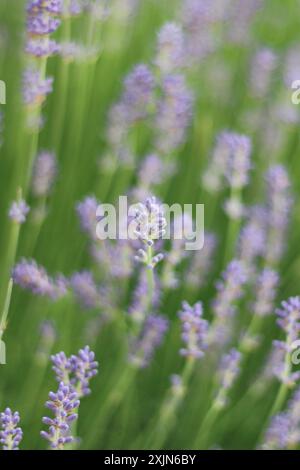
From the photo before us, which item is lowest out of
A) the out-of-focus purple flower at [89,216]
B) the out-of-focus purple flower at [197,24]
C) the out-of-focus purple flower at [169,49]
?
the out-of-focus purple flower at [89,216]

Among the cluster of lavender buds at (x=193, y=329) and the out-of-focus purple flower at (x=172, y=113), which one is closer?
the cluster of lavender buds at (x=193, y=329)

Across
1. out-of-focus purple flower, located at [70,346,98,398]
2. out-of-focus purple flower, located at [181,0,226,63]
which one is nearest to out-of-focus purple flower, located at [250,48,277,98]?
out-of-focus purple flower, located at [181,0,226,63]

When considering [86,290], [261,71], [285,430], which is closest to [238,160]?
[86,290]

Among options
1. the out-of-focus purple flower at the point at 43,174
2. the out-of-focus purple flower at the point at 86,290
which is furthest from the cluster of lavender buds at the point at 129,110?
the out-of-focus purple flower at the point at 86,290

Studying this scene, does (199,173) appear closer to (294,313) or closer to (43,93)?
(43,93)

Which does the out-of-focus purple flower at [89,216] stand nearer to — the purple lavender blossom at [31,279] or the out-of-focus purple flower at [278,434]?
the purple lavender blossom at [31,279]

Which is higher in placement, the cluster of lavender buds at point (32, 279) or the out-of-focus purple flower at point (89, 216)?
the out-of-focus purple flower at point (89, 216)

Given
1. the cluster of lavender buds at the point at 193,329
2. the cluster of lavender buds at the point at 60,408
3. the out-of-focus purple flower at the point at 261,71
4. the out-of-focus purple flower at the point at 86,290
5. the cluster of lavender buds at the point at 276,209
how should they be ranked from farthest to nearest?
the out-of-focus purple flower at the point at 261,71
the cluster of lavender buds at the point at 276,209
the out-of-focus purple flower at the point at 86,290
the cluster of lavender buds at the point at 193,329
the cluster of lavender buds at the point at 60,408
